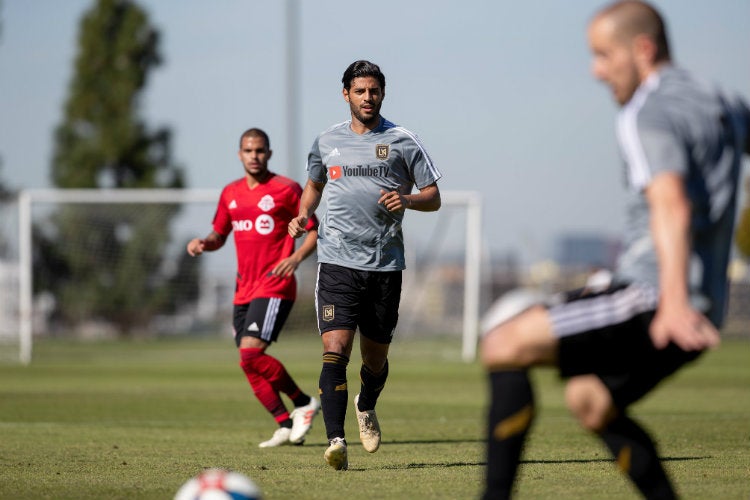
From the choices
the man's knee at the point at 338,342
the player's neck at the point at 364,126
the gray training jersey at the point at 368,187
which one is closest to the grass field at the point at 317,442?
the man's knee at the point at 338,342

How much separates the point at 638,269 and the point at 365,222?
11.8 ft

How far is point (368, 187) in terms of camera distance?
784 cm

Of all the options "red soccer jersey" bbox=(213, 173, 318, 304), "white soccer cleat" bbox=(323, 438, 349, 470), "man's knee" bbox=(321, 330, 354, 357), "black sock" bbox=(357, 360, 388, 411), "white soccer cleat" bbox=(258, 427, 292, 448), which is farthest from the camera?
"red soccer jersey" bbox=(213, 173, 318, 304)

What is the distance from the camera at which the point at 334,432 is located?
7.32 m

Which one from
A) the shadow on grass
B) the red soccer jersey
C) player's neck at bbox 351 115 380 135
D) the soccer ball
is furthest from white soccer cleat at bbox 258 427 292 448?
the soccer ball

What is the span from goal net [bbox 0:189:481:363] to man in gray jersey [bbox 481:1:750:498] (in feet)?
73.0

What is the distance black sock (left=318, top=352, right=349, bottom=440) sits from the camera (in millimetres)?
7475

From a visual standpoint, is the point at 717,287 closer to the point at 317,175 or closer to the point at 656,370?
the point at 656,370

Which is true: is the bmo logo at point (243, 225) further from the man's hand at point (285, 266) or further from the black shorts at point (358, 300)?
the black shorts at point (358, 300)

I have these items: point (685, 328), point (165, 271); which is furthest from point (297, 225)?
point (165, 271)

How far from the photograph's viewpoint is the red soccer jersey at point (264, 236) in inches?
379

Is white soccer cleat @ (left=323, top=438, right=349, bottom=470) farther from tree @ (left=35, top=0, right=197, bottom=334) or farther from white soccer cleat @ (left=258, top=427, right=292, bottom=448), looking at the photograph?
tree @ (left=35, top=0, right=197, bottom=334)

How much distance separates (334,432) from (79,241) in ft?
81.7

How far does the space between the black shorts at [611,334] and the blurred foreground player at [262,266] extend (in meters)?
5.06
